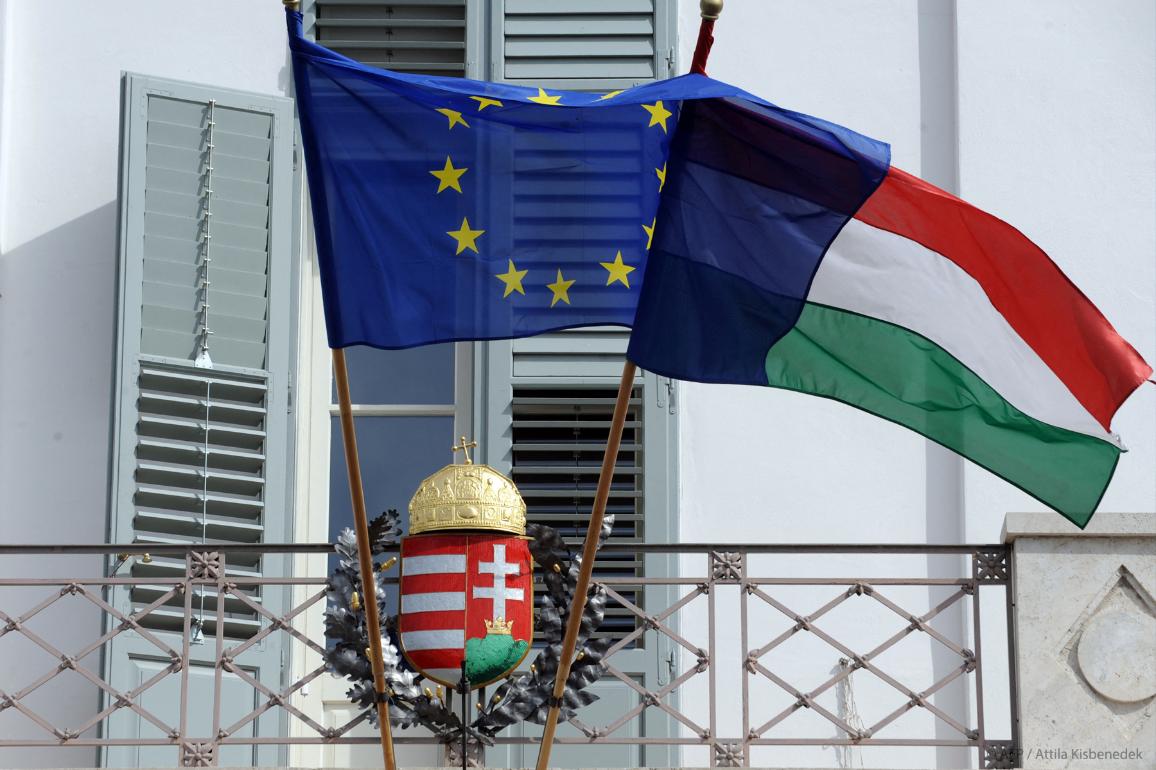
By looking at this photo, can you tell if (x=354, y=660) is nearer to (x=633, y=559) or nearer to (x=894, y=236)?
(x=633, y=559)

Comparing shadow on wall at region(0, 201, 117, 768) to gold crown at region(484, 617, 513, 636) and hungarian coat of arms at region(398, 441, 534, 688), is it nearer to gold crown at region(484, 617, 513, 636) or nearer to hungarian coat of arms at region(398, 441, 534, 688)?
hungarian coat of arms at region(398, 441, 534, 688)

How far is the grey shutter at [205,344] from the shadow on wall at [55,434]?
10.5 inches

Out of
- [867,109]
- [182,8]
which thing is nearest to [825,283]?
[867,109]

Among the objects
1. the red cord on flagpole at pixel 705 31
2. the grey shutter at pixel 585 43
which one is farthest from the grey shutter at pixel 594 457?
the red cord on flagpole at pixel 705 31

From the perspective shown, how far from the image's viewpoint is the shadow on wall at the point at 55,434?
9.52m

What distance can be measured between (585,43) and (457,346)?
1479mm

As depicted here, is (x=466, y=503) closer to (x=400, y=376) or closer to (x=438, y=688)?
(x=438, y=688)

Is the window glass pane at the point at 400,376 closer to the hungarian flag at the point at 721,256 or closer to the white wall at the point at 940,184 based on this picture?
the white wall at the point at 940,184

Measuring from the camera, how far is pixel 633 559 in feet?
31.3

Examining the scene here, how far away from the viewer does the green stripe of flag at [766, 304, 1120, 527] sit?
7070 millimetres

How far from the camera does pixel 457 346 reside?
33.9 feet

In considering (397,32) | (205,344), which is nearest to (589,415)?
(205,344)

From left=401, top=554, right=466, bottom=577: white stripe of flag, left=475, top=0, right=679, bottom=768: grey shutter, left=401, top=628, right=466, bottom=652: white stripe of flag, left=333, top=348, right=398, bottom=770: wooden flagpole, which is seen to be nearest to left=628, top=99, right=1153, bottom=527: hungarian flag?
left=333, top=348, right=398, bottom=770: wooden flagpole

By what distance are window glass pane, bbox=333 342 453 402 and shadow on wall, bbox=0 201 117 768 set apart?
43.8 inches
